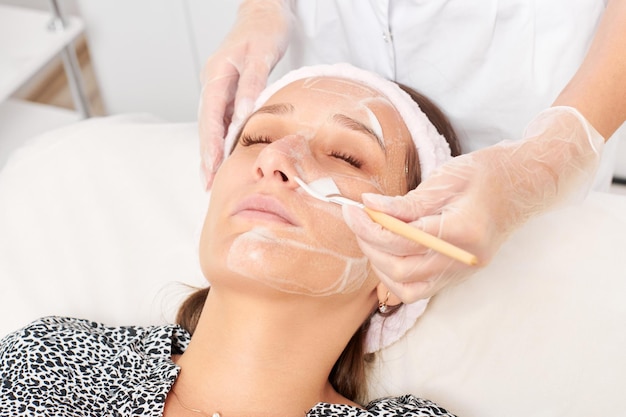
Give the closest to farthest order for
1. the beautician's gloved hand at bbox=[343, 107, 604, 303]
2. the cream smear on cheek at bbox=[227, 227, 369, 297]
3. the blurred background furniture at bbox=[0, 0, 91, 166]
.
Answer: the beautician's gloved hand at bbox=[343, 107, 604, 303] < the cream smear on cheek at bbox=[227, 227, 369, 297] < the blurred background furniture at bbox=[0, 0, 91, 166]

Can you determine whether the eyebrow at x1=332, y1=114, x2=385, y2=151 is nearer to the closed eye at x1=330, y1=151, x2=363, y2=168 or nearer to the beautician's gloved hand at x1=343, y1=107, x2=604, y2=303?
the closed eye at x1=330, y1=151, x2=363, y2=168

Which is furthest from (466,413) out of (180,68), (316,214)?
(180,68)

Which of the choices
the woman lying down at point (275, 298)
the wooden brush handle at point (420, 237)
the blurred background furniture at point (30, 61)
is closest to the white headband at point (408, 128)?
the woman lying down at point (275, 298)

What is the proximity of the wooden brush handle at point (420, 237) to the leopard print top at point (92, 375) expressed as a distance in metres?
0.40

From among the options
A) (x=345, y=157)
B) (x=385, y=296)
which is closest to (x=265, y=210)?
(x=345, y=157)

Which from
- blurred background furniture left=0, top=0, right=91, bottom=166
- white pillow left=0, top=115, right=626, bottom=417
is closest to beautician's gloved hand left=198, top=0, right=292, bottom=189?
white pillow left=0, top=115, right=626, bottom=417

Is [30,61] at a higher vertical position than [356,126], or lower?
higher

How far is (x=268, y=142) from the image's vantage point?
1293mm

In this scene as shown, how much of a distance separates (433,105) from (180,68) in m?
1.12

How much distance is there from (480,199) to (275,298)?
14.2 inches

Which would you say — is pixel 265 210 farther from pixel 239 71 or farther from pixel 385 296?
pixel 239 71

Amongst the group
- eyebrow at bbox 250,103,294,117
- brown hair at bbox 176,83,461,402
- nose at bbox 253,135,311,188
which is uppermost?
eyebrow at bbox 250,103,294,117

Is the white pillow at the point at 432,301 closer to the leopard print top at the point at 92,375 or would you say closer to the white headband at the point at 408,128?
the white headband at the point at 408,128

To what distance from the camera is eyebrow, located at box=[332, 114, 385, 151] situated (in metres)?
1.25
